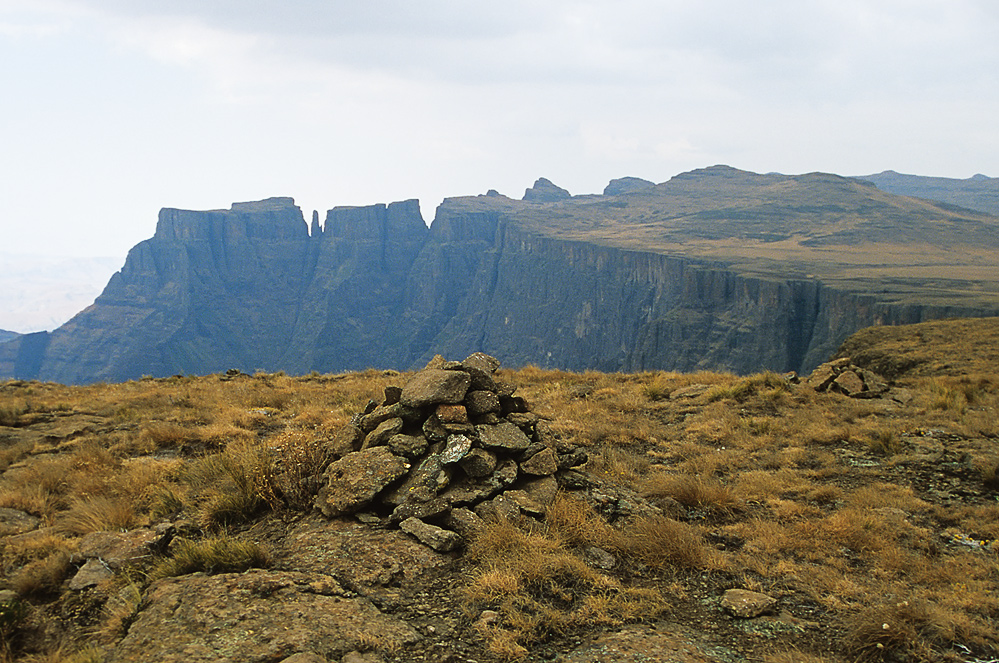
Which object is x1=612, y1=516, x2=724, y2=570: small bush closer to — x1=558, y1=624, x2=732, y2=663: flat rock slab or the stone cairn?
the stone cairn

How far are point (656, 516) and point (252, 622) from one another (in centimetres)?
447

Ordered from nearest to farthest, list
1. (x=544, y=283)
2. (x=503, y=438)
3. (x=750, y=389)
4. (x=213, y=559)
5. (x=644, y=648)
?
(x=644, y=648)
(x=213, y=559)
(x=503, y=438)
(x=750, y=389)
(x=544, y=283)

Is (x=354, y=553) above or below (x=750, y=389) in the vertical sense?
above

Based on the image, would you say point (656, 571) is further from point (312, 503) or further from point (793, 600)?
point (312, 503)

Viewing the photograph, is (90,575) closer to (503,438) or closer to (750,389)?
(503,438)

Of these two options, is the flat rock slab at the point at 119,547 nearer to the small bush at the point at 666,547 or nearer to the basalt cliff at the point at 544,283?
the small bush at the point at 666,547

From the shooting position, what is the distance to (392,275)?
154625 millimetres

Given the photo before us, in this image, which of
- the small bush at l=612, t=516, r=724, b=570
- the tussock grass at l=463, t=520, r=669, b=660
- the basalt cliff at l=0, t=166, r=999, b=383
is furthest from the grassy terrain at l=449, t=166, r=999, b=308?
the tussock grass at l=463, t=520, r=669, b=660

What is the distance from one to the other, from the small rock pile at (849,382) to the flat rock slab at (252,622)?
494 inches

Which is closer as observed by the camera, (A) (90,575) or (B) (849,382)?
(A) (90,575)

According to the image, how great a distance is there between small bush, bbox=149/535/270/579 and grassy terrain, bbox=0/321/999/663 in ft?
0.06

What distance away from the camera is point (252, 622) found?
4.04 m

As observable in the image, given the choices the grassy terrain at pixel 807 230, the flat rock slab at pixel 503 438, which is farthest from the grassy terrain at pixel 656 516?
the grassy terrain at pixel 807 230

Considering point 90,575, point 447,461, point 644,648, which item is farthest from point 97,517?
point 644,648
